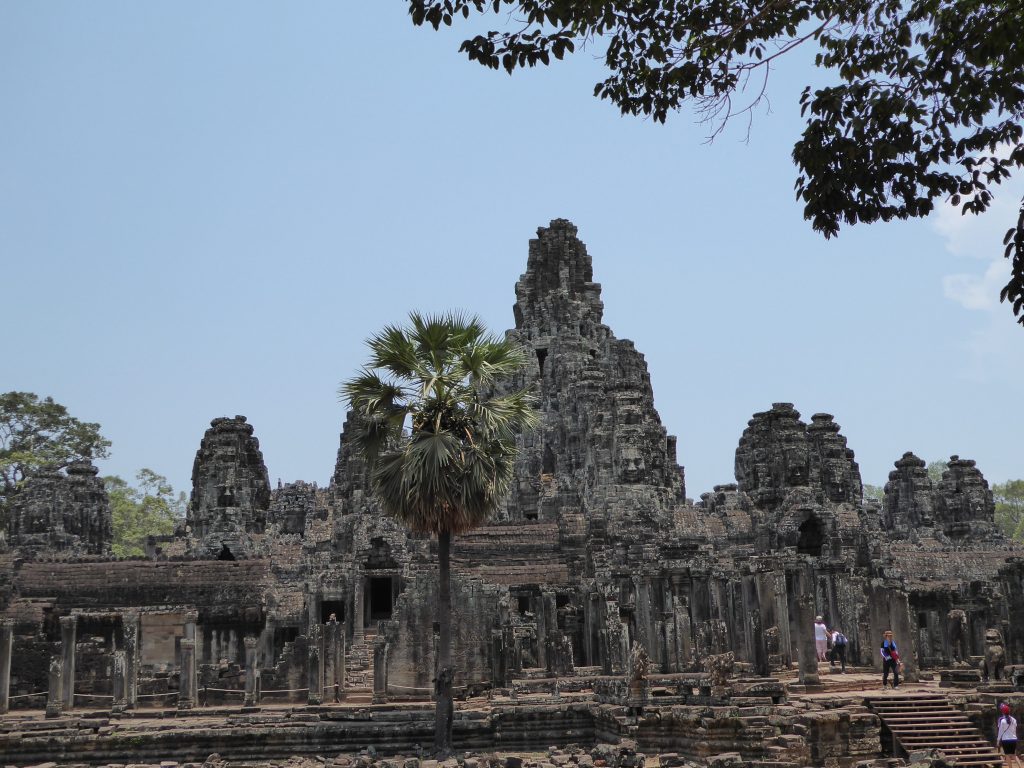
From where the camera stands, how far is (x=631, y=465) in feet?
143

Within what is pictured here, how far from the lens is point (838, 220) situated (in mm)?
12523

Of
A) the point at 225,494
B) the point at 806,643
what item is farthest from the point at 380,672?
the point at 225,494

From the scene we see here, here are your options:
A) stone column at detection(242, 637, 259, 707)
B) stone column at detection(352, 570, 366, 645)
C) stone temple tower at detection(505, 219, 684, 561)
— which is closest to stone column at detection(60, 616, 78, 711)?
stone column at detection(242, 637, 259, 707)

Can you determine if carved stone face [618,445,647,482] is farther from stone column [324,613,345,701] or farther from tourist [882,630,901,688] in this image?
tourist [882,630,901,688]

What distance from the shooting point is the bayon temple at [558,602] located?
21906 millimetres

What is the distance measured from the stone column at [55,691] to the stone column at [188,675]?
2.34 m

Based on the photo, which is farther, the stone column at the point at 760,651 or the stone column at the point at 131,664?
the stone column at the point at 131,664

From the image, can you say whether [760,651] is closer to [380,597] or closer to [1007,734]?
[1007,734]

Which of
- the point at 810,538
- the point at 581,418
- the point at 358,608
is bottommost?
the point at 358,608

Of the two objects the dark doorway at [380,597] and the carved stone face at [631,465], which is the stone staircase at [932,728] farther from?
the carved stone face at [631,465]

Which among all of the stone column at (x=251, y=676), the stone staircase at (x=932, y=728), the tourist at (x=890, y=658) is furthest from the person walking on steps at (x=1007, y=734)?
the stone column at (x=251, y=676)

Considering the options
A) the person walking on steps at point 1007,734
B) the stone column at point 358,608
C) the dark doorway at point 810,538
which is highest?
the dark doorway at point 810,538

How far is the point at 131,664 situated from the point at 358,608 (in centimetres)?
770

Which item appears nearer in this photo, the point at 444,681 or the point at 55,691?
the point at 444,681
